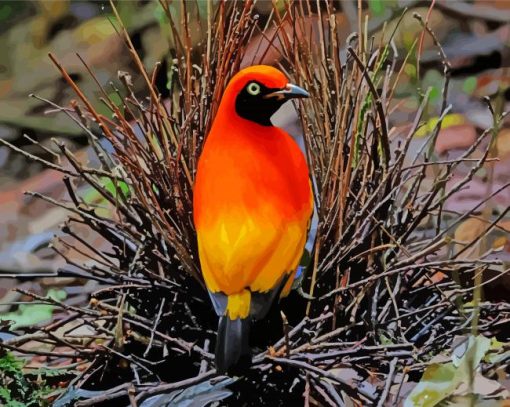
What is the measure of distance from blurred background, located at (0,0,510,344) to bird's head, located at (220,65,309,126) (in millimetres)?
861

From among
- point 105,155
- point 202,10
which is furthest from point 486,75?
point 105,155

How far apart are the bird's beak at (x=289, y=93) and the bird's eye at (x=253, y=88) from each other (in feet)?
0.04

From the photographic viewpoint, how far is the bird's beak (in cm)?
92

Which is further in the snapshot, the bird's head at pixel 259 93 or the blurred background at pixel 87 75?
the blurred background at pixel 87 75

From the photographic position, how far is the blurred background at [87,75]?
188 cm

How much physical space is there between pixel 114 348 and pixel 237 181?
0.97 ft

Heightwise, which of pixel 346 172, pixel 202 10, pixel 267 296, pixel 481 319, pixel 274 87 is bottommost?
pixel 481 319

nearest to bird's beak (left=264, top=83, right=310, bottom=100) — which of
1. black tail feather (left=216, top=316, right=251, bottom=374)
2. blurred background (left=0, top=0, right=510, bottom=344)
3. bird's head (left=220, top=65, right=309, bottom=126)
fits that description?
bird's head (left=220, top=65, right=309, bottom=126)

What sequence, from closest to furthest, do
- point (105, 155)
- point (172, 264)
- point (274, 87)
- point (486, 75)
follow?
point (274, 87)
point (172, 264)
point (105, 155)
point (486, 75)

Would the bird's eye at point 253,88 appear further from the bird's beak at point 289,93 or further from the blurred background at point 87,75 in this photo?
the blurred background at point 87,75

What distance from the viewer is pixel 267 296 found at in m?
0.93

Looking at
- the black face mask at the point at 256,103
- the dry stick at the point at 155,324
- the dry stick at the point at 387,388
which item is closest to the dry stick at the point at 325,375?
the dry stick at the point at 387,388

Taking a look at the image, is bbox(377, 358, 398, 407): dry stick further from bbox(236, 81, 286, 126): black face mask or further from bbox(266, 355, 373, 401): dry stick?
bbox(236, 81, 286, 126): black face mask

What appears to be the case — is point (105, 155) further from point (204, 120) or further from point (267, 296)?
point (267, 296)
